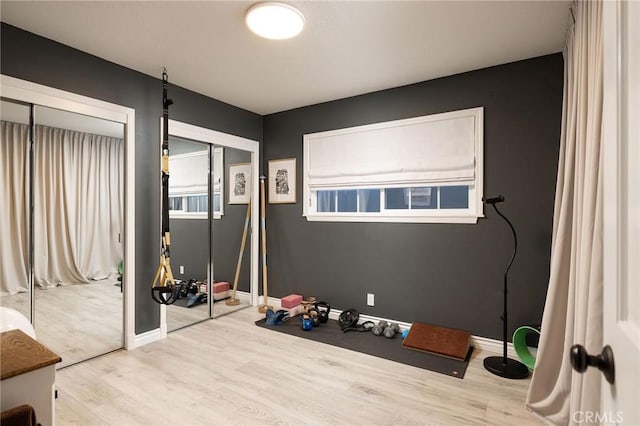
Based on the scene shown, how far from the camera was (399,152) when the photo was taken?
338 cm

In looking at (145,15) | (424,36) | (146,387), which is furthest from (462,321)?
(145,15)

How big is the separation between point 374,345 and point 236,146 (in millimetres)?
2836

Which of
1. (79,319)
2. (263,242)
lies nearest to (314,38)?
(263,242)

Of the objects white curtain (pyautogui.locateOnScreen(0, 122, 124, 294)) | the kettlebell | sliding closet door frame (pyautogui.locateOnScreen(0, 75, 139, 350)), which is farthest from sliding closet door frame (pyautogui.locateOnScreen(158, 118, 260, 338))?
the kettlebell

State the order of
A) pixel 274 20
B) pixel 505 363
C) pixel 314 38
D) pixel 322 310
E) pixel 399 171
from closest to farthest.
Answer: pixel 274 20 → pixel 314 38 → pixel 505 363 → pixel 399 171 → pixel 322 310

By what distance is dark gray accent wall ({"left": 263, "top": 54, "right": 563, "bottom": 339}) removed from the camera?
107 inches

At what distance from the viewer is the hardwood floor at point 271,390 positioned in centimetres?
196

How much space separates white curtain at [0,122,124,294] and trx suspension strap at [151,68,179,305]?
377mm

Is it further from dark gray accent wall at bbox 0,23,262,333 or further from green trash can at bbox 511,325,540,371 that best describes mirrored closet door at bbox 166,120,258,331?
green trash can at bbox 511,325,540,371

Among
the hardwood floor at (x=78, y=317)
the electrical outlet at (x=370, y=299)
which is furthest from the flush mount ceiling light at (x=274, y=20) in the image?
the electrical outlet at (x=370, y=299)

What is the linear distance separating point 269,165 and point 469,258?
108 inches

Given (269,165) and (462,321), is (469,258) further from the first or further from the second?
(269,165)

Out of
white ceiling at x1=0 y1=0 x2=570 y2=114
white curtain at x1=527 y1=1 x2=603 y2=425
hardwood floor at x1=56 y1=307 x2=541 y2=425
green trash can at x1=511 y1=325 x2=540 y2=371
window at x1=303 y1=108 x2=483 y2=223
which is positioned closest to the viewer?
white curtain at x1=527 y1=1 x2=603 y2=425

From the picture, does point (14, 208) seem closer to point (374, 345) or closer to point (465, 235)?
point (374, 345)
